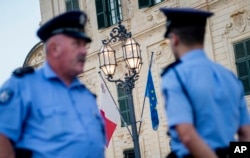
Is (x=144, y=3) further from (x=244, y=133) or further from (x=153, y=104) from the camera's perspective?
(x=244, y=133)

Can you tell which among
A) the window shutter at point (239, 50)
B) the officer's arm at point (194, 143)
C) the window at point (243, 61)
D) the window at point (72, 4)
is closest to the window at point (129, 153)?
the window at point (243, 61)

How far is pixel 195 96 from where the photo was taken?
2.89 meters

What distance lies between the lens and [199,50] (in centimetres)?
305

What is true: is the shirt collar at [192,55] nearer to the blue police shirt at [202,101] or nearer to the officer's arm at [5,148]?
the blue police shirt at [202,101]

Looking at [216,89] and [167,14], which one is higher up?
[167,14]

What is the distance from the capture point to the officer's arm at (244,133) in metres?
3.20

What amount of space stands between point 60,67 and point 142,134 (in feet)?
42.9

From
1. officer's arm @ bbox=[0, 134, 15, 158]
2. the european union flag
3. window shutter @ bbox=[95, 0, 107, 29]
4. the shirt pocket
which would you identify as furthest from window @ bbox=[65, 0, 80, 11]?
officer's arm @ bbox=[0, 134, 15, 158]

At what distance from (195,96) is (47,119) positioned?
0.94m

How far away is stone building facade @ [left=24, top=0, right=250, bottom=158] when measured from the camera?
45.1 feet

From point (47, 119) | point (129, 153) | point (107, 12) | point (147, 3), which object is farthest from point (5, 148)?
point (107, 12)

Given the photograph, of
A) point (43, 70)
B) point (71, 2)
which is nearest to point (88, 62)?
point (71, 2)

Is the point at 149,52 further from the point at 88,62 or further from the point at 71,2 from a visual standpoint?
the point at 71,2

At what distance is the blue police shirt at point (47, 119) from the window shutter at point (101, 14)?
1433 centimetres
